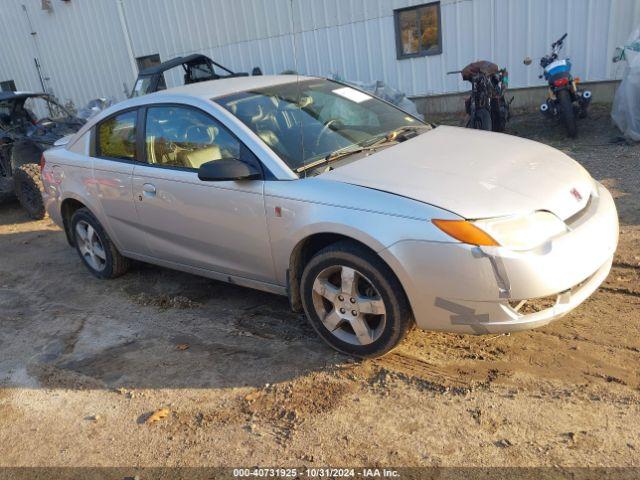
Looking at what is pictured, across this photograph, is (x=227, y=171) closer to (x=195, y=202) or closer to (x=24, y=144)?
(x=195, y=202)

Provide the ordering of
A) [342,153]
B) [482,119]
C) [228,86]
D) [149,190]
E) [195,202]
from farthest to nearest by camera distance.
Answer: [482,119], [228,86], [149,190], [195,202], [342,153]

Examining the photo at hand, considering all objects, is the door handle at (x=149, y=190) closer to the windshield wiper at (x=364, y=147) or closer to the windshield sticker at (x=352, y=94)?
the windshield wiper at (x=364, y=147)

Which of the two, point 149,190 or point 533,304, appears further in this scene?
point 149,190

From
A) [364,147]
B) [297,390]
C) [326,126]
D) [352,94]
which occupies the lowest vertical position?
[297,390]

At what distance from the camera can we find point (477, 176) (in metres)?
3.20

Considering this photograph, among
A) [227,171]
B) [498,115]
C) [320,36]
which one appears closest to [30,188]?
[227,171]

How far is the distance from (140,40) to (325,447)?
1445 cm

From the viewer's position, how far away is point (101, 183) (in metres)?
4.69

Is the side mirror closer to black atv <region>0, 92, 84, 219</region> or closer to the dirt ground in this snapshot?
the dirt ground

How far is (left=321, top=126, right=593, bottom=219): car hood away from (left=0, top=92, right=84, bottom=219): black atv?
19.2 ft

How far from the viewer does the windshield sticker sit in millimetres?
4450

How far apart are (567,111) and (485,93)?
3.72 feet

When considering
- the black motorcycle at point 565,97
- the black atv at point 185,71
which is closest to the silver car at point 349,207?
the black motorcycle at point 565,97

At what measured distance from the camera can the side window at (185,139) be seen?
12.6 feet
